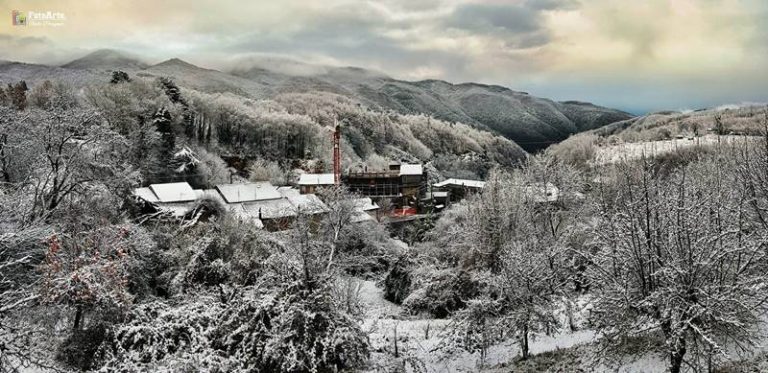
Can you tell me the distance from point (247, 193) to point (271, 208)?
10.3 ft

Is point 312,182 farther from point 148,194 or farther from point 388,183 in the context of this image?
point 148,194

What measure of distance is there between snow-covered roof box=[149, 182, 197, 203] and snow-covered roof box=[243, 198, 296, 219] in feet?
14.3

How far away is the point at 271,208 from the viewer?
40125 mm

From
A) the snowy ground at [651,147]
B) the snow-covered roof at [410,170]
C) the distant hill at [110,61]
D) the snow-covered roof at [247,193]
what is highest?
the distant hill at [110,61]

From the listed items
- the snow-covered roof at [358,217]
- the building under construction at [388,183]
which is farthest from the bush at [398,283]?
Result: the building under construction at [388,183]

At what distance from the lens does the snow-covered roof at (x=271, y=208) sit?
38.0 m

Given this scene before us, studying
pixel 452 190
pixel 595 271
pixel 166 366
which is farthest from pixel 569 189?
pixel 452 190

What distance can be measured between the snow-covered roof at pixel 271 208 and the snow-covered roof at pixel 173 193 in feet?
14.3

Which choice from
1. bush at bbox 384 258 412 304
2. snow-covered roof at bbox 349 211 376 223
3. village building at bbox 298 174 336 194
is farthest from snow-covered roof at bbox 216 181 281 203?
bush at bbox 384 258 412 304

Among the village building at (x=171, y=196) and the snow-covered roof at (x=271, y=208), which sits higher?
the village building at (x=171, y=196)

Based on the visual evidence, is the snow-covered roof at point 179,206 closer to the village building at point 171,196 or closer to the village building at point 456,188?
the village building at point 171,196

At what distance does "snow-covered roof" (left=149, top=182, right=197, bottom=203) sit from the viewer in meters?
37.8

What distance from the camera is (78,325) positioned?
44.1 ft

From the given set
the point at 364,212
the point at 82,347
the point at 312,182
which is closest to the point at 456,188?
the point at 312,182
